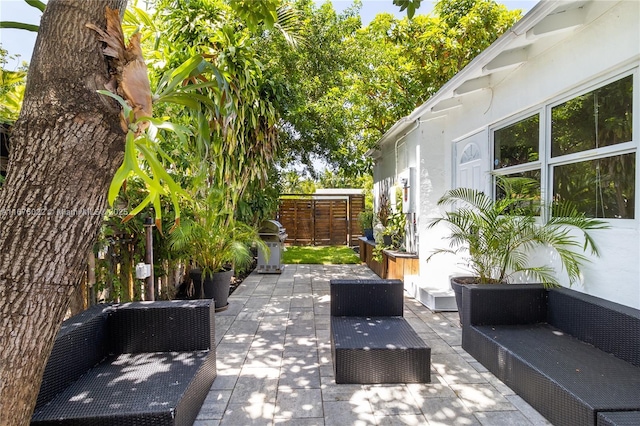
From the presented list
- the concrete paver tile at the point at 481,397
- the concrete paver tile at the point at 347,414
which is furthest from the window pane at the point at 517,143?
the concrete paver tile at the point at 347,414

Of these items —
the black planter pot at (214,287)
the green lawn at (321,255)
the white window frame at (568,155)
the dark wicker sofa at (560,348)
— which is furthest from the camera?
the green lawn at (321,255)

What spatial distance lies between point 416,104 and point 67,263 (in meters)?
9.73

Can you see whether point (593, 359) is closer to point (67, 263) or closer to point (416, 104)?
point (67, 263)

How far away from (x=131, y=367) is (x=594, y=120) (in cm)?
425

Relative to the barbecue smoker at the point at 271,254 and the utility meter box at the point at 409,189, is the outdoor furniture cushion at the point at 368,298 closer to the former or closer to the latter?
the utility meter box at the point at 409,189

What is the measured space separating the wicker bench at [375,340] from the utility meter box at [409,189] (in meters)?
2.68

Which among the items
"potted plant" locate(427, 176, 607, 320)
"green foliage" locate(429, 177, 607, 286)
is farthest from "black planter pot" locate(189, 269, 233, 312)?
"green foliage" locate(429, 177, 607, 286)

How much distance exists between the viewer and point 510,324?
3.51 meters

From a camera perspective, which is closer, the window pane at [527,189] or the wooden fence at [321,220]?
the window pane at [527,189]

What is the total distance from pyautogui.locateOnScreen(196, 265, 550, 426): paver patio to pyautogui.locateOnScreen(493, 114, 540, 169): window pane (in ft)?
7.15

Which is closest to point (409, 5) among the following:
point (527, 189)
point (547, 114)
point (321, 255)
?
point (547, 114)

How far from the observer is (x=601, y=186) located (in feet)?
10.6

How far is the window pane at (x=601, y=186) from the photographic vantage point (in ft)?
9.62

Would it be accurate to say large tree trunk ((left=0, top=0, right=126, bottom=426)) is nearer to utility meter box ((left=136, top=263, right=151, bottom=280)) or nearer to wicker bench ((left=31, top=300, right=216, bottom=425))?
wicker bench ((left=31, top=300, right=216, bottom=425))
